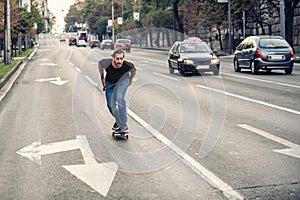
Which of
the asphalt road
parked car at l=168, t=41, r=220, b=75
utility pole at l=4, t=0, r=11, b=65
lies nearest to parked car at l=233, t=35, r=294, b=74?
parked car at l=168, t=41, r=220, b=75

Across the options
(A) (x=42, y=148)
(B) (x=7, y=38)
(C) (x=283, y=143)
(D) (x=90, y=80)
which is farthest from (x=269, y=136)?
A: (B) (x=7, y=38)

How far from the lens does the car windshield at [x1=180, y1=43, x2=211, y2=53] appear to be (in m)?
24.8

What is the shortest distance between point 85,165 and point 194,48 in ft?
58.1

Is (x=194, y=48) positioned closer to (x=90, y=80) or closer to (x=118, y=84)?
(x=90, y=80)

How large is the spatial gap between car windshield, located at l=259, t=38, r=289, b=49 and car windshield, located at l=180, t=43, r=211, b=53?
2.23 m

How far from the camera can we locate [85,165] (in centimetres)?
773

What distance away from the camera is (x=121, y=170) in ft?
24.1

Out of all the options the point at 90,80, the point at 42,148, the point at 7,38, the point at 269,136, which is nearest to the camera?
the point at 42,148

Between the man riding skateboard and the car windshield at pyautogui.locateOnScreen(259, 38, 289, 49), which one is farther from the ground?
the car windshield at pyautogui.locateOnScreen(259, 38, 289, 49)

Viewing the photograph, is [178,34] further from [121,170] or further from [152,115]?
[121,170]

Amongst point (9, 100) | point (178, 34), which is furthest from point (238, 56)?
point (178, 34)

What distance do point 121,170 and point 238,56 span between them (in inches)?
789

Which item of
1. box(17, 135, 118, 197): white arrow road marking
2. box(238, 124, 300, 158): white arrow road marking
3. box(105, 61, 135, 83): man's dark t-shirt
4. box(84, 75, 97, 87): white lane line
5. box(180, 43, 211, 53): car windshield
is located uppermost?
box(180, 43, 211, 53): car windshield

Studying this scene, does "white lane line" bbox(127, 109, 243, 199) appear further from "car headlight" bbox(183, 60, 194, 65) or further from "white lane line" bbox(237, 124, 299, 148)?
"car headlight" bbox(183, 60, 194, 65)
